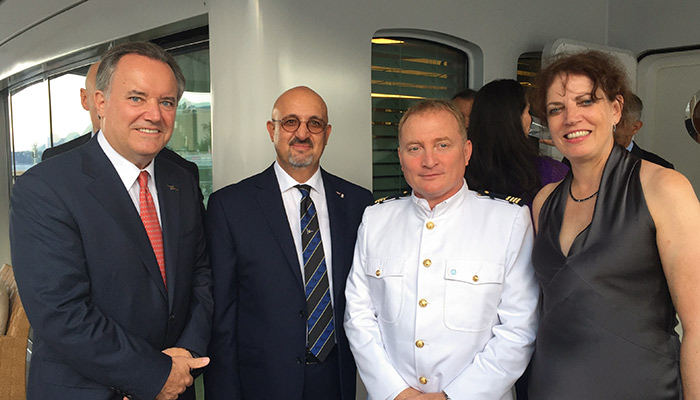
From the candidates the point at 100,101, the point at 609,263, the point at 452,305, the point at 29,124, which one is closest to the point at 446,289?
the point at 452,305

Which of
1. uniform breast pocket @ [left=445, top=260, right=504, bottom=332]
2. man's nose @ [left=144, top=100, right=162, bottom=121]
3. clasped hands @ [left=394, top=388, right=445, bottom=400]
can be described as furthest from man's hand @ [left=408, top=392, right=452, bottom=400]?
man's nose @ [left=144, top=100, right=162, bottom=121]

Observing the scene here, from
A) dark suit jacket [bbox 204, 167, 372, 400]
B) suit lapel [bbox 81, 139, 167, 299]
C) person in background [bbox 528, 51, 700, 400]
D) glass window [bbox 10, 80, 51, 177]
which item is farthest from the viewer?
glass window [bbox 10, 80, 51, 177]

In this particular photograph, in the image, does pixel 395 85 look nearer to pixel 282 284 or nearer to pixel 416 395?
pixel 282 284

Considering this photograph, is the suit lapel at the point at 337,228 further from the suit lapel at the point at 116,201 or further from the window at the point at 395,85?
the window at the point at 395,85

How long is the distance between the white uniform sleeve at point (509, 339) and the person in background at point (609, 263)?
0.07 meters

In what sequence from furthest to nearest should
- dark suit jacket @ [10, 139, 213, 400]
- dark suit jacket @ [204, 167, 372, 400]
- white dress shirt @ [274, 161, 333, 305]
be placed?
white dress shirt @ [274, 161, 333, 305] → dark suit jacket @ [204, 167, 372, 400] → dark suit jacket @ [10, 139, 213, 400]

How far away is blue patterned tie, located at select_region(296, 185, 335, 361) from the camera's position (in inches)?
83.7

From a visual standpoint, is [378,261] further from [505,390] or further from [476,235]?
[505,390]

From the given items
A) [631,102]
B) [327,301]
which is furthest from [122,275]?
[631,102]

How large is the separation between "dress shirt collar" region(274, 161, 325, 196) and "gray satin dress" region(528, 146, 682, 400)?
99 centimetres

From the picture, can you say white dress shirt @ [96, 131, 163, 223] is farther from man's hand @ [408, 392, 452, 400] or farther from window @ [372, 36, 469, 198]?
window @ [372, 36, 469, 198]

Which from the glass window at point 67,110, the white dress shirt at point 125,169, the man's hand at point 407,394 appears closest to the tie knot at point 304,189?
the white dress shirt at point 125,169

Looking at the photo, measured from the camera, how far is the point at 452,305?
5.94ft

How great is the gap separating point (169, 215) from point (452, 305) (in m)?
1.00
